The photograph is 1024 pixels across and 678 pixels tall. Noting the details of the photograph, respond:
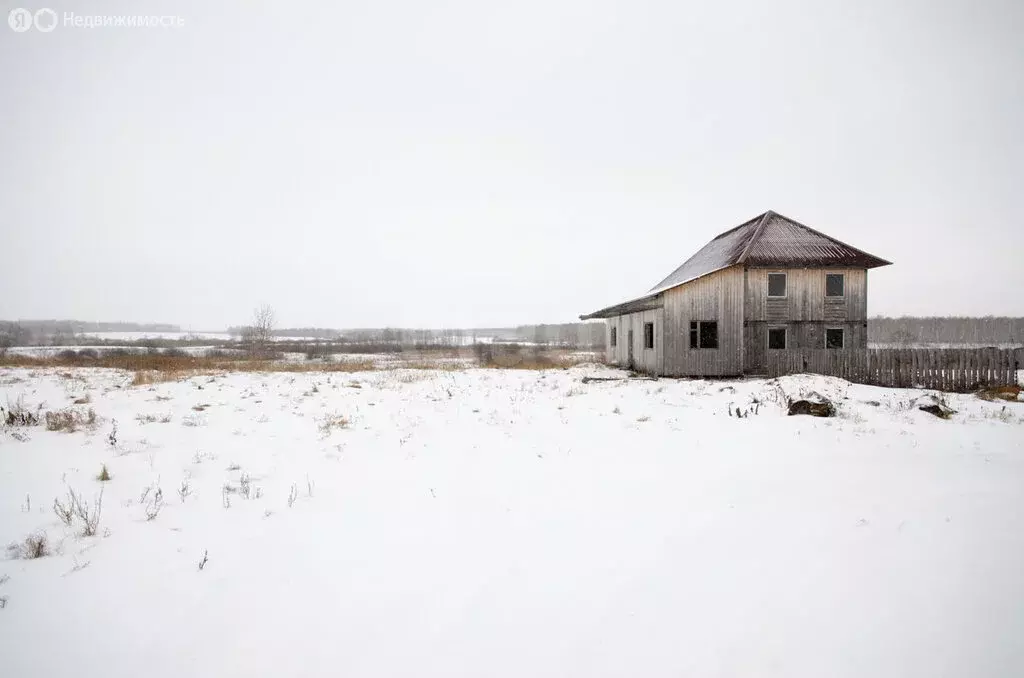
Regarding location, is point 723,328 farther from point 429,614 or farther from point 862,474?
point 429,614

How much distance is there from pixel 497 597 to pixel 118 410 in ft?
38.3

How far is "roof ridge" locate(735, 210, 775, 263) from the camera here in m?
19.4

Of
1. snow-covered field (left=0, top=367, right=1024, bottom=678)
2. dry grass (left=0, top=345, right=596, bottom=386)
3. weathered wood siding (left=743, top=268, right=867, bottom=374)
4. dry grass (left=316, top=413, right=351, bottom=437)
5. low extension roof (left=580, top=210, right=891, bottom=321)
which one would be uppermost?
low extension roof (left=580, top=210, right=891, bottom=321)

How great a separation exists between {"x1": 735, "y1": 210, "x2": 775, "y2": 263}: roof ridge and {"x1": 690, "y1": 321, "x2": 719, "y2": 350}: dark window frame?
2.88 meters

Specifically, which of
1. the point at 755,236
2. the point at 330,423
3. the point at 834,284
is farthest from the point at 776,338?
the point at 330,423

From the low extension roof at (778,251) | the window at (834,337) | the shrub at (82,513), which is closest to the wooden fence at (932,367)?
the window at (834,337)

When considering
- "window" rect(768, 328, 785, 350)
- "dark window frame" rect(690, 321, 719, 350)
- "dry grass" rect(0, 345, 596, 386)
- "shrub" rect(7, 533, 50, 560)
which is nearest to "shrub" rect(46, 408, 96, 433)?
"shrub" rect(7, 533, 50, 560)

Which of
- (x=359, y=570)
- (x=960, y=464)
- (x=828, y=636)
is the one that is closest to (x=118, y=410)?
(x=359, y=570)

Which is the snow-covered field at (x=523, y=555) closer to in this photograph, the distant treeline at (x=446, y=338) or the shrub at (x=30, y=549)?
the shrub at (x=30, y=549)

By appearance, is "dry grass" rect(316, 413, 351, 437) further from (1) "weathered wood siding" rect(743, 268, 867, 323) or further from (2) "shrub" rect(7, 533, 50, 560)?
Answer: (1) "weathered wood siding" rect(743, 268, 867, 323)

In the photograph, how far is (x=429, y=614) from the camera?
3430 mm

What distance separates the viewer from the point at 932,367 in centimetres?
1520

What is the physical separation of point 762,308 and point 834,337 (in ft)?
11.9

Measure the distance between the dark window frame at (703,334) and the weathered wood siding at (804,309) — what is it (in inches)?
49.7
